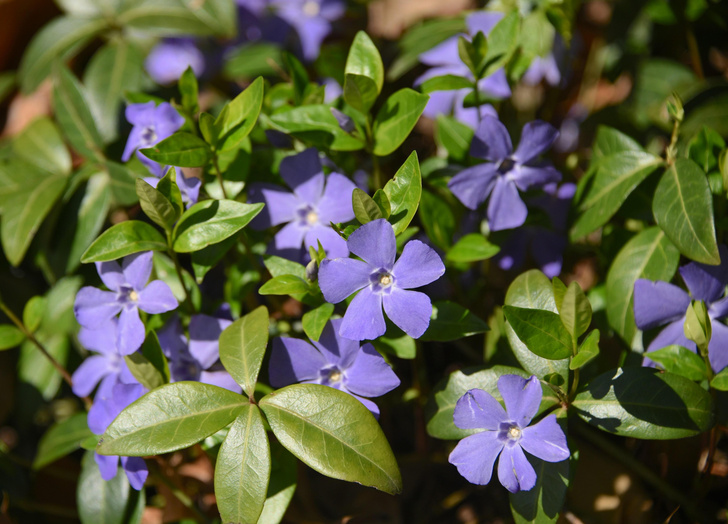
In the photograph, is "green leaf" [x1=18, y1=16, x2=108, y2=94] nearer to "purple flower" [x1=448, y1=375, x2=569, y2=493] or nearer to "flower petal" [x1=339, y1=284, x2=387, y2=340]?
"flower petal" [x1=339, y1=284, x2=387, y2=340]

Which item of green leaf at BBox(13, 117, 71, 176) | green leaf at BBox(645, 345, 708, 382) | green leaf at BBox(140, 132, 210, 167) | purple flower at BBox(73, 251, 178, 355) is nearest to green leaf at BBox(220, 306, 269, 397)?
purple flower at BBox(73, 251, 178, 355)

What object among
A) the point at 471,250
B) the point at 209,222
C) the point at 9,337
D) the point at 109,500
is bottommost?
the point at 109,500

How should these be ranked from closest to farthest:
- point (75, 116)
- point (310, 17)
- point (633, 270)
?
point (633, 270) < point (75, 116) < point (310, 17)

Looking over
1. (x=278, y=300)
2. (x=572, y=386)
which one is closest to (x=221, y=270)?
(x=278, y=300)

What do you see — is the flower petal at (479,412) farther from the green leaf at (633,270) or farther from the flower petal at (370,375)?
the green leaf at (633,270)

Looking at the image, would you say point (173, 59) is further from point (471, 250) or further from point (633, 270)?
point (633, 270)

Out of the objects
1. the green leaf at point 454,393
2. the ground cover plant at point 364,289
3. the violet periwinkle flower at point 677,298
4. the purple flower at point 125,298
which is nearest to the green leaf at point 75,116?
the ground cover plant at point 364,289

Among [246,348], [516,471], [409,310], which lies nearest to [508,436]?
[516,471]
